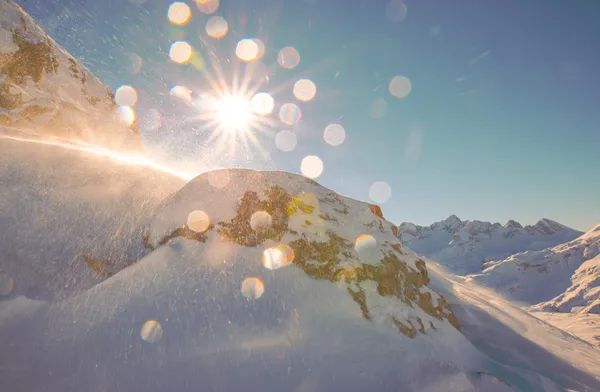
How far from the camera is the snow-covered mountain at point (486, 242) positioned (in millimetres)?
163500

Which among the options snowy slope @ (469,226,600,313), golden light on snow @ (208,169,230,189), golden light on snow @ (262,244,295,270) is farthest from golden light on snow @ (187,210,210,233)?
snowy slope @ (469,226,600,313)

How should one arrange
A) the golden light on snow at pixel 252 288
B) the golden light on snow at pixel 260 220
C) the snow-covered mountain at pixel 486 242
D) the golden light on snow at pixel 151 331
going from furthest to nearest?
the snow-covered mountain at pixel 486 242
the golden light on snow at pixel 260 220
the golden light on snow at pixel 252 288
the golden light on snow at pixel 151 331

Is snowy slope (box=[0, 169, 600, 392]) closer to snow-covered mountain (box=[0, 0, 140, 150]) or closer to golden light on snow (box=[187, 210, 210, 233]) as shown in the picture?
golden light on snow (box=[187, 210, 210, 233])

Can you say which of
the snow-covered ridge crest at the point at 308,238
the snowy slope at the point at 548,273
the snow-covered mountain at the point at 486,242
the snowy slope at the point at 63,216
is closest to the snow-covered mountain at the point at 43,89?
the snowy slope at the point at 63,216

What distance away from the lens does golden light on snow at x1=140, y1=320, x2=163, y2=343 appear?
623 centimetres

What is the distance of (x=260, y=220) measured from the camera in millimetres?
9773

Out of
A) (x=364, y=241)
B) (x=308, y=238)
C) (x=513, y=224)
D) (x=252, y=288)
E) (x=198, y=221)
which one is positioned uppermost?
(x=513, y=224)

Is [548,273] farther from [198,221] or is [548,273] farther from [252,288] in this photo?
[198,221]

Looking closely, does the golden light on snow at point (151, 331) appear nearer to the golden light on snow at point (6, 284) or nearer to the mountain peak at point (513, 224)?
the golden light on snow at point (6, 284)

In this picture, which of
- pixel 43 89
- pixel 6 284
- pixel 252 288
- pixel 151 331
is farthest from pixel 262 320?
pixel 43 89

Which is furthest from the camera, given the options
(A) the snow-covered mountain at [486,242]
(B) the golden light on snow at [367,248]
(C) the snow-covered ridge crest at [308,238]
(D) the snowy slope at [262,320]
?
(A) the snow-covered mountain at [486,242]

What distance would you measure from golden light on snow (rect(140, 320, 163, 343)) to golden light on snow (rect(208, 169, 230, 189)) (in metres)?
5.54

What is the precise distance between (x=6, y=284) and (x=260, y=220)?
730 cm

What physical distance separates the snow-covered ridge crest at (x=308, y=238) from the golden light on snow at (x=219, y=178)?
1.6 inches
